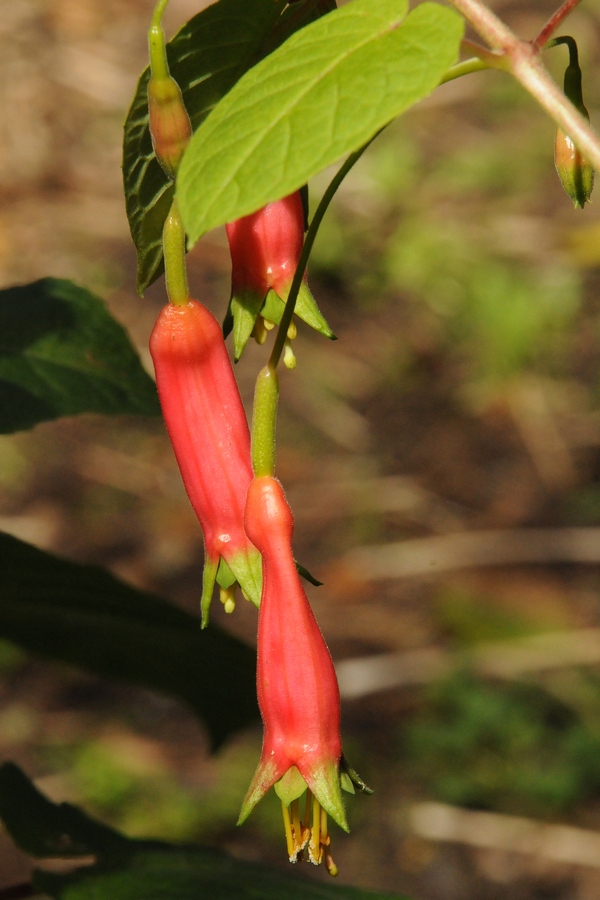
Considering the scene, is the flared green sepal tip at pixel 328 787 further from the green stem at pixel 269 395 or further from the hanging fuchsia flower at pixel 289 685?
the green stem at pixel 269 395

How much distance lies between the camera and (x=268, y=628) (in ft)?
2.62

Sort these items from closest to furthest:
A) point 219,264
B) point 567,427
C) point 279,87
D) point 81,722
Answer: point 279,87 < point 81,722 < point 567,427 < point 219,264

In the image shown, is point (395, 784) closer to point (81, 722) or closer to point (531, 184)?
point (81, 722)

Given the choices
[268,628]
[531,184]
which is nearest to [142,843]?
[268,628]

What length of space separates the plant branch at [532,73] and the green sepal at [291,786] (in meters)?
0.47

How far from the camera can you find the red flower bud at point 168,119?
28.2 inches

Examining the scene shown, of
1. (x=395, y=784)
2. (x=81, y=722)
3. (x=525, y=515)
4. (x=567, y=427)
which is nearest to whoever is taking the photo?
(x=395, y=784)

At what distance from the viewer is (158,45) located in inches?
27.6

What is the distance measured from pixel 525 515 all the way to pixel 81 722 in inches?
52.4

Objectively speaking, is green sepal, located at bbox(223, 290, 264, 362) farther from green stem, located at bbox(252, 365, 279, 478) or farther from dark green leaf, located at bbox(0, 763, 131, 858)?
dark green leaf, located at bbox(0, 763, 131, 858)

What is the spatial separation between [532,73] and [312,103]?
159mm

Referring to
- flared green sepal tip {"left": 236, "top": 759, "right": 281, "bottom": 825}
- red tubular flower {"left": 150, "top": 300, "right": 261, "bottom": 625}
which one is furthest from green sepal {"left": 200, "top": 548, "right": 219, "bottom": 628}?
flared green sepal tip {"left": 236, "top": 759, "right": 281, "bottom": 825}

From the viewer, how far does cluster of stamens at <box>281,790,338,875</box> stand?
82 centimetres

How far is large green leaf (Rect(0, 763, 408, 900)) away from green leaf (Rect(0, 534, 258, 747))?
14 centimetres
